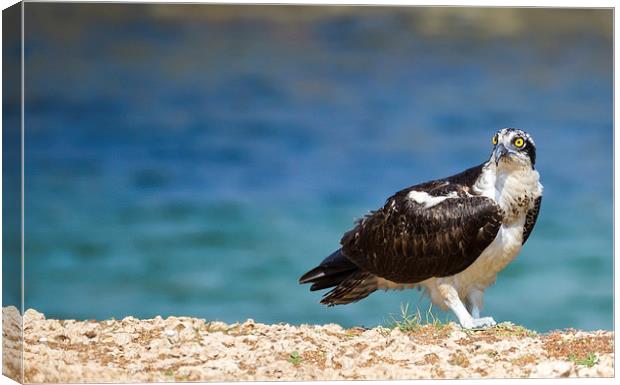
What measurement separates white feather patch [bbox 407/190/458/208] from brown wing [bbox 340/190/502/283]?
33mm

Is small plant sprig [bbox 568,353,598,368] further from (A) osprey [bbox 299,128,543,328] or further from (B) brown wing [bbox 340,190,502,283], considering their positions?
(B) brown wing [bbox 340,190,502,283]

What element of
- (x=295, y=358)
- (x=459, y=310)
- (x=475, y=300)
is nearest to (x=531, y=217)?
(x=475, y=300)

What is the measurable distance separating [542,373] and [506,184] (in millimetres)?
1569

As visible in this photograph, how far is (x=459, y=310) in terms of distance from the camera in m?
10.4

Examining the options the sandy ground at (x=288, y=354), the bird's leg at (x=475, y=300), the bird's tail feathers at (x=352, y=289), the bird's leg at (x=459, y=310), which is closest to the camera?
the sandy ground at (x=288, y=354)

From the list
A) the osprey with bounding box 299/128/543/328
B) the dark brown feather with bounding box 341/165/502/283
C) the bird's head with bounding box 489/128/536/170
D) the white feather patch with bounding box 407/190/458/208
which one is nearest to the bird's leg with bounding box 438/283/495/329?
the osprey with bounding box 299/128/543/328

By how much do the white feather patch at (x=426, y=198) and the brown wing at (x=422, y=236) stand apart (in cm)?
3

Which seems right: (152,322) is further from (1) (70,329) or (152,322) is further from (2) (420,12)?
(2) (420,12)

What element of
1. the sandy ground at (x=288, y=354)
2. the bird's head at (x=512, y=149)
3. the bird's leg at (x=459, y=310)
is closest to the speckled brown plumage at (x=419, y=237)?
the bird's leg at (x=459, y=310)

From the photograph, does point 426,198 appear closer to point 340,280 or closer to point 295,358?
point 340,280

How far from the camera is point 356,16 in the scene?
10.4 m

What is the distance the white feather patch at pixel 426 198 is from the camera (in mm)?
10305

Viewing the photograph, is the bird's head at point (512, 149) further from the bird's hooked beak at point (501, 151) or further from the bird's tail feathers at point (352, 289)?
the bird's tail feathers at point (352, 289)

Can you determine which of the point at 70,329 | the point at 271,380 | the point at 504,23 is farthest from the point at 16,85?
the point at 504,23
